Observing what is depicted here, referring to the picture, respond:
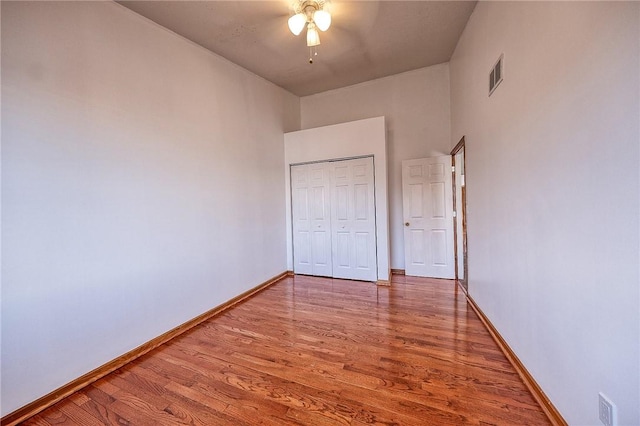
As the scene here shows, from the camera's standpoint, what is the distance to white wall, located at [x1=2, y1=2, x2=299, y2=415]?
5.60 ft

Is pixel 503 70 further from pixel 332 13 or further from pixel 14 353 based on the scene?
pixel 14 353

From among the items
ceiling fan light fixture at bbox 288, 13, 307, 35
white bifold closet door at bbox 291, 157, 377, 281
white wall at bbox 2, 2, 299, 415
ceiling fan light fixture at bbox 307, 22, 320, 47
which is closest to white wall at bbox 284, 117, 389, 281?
Result: white bifold closet door at bbox 291, 157, 377, 281

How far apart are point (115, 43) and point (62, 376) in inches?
107

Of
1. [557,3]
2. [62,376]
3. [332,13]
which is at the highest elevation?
[332,13]

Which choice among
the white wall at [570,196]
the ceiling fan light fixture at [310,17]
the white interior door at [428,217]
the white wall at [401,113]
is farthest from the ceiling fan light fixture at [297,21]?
the white interior door at [428,217]

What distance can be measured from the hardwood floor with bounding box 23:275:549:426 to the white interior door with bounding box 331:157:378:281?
1.26 meters

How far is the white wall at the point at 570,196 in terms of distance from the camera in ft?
3.25

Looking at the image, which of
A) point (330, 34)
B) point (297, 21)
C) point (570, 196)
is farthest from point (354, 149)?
point (570, 196)

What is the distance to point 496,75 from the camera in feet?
7.16

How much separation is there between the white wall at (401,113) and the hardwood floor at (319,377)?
2.13 meters

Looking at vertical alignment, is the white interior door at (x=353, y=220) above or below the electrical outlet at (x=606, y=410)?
above

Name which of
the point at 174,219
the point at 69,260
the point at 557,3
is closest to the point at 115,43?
the point at 174,219

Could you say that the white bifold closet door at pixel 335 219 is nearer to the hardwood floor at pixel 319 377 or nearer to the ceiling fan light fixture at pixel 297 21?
the hardwood floor at pixel 319 377

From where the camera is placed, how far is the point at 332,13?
2729 millimetres
